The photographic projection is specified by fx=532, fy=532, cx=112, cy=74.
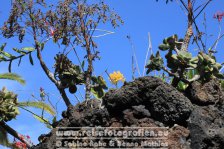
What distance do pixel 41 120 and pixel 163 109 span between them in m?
1.76

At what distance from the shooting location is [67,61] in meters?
5.00

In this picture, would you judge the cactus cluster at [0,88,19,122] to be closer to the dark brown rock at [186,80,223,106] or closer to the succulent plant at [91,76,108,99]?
the succulent plant at [91,76,108,99]

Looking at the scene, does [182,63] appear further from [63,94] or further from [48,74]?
[48,74]

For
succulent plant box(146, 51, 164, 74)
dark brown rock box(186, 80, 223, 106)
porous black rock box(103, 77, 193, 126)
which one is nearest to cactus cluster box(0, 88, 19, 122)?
succulent plant box(146, 51, 164, 74)

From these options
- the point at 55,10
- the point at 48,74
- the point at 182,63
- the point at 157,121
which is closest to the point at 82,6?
the point at 55,10

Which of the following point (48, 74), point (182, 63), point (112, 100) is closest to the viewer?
point (112, 100)

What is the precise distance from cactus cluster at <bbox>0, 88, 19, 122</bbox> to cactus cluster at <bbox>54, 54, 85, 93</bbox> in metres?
2.81

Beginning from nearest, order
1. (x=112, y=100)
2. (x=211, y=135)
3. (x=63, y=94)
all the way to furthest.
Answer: (x=211, y=135) < (x=112, y=100) < (x=63, y=94)

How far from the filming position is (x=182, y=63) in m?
4.14

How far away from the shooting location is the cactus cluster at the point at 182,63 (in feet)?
13.4

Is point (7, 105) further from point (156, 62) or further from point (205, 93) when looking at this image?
point (205, 93)

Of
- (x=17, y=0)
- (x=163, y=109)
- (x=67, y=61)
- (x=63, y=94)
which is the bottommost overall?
(x=163, y=109)

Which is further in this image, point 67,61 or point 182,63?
point 67,61

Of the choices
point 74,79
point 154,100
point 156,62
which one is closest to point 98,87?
point 74,79
